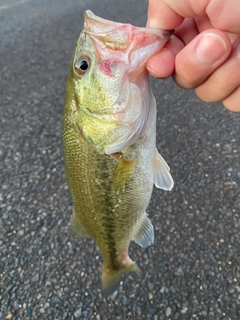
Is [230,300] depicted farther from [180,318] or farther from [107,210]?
[107,210]

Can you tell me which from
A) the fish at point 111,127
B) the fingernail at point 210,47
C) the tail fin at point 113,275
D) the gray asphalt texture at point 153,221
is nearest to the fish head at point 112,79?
the fish at point 111,127

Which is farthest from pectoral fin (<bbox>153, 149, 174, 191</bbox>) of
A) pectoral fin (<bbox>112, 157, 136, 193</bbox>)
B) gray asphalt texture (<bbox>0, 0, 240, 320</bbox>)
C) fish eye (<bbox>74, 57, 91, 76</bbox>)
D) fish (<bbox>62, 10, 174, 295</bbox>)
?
gray asphalt texture (<bbox>0, 0, 240, 320</bbox>)

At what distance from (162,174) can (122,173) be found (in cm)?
16

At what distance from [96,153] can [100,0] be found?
4.37 meters

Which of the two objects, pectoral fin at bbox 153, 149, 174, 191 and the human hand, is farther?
pectoral fin at bbox 153, 149, 174, 191

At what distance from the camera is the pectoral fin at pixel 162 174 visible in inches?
46.2

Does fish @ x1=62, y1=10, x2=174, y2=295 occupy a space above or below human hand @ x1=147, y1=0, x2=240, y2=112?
below

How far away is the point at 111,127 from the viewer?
1.03 meters

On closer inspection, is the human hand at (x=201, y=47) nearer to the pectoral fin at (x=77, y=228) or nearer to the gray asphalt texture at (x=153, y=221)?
the pectoral fin at (x=77, y=228)

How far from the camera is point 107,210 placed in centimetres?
121

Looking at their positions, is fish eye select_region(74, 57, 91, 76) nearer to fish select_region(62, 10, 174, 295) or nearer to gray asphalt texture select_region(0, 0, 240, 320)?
fish select_region(62, 10, 174, 295)

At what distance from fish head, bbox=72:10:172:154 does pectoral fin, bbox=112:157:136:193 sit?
6cm

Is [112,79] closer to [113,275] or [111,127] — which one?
[111,127]

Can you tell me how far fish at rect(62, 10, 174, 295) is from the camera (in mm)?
946
